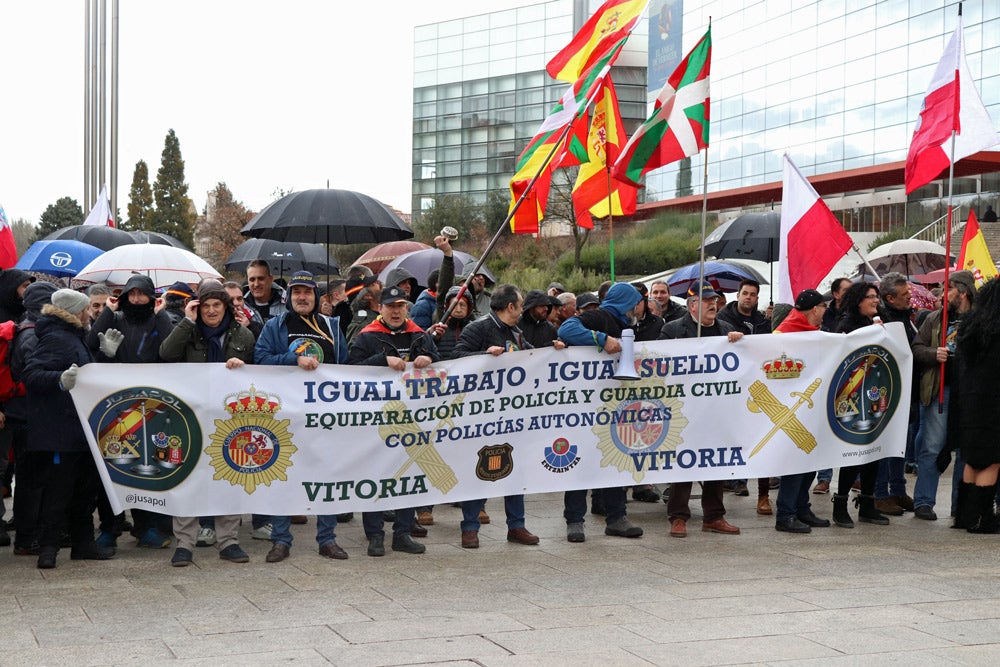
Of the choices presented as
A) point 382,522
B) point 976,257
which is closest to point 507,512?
point 382,522

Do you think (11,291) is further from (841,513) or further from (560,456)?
(841,513)

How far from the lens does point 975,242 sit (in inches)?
497

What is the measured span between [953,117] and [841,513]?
146 inches

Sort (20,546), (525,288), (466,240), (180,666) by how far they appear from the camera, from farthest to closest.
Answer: (466,240) → (525,288) → (20,546) → (180,666)

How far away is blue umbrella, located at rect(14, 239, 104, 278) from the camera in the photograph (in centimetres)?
1188

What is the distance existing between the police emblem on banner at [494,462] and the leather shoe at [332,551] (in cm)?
116

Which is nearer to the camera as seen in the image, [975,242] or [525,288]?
[975,242]

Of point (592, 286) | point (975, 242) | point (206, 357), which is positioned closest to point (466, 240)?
point (592, 286)

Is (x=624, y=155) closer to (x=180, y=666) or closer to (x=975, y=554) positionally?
(x=975, y=554)

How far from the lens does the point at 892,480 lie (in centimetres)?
1012

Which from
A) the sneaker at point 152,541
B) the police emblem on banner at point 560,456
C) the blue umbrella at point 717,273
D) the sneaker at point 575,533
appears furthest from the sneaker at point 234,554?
the blue umbrella at point 717,273

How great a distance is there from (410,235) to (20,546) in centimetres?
506

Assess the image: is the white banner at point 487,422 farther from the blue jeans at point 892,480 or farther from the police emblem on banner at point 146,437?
the blue jeans at point 892,480

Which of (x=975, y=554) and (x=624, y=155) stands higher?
(x=624, y=155)
